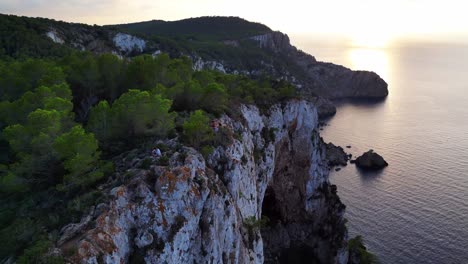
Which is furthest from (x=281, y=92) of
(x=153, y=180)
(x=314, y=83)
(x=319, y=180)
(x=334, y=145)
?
(x=314, y=83)

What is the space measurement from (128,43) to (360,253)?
87.5 m

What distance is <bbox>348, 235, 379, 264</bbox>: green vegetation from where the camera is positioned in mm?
57597

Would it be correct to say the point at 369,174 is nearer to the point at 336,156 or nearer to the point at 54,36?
the point at 336,156

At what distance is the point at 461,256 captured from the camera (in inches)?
2333

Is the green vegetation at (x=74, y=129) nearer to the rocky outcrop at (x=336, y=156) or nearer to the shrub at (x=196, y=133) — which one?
the shrub at (x=196, y=133)

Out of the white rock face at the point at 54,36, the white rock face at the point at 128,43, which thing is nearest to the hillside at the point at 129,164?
the white rock face at the point at 54,36

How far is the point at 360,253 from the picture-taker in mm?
58125

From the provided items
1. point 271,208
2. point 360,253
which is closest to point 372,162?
point 360,253

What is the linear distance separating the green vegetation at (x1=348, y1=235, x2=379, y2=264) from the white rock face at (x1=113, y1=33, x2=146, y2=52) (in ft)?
264

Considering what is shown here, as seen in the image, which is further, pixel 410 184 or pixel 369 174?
pixel 369 174

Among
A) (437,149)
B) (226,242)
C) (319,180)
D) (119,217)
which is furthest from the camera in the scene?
(437,149)

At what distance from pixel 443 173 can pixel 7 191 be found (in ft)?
290

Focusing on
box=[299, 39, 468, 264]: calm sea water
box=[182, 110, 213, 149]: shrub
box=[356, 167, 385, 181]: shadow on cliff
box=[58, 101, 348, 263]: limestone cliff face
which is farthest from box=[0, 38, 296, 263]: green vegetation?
box=[356, 167, 385, 181]: shadow on cliff

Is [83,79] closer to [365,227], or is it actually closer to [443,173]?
[365,227]
